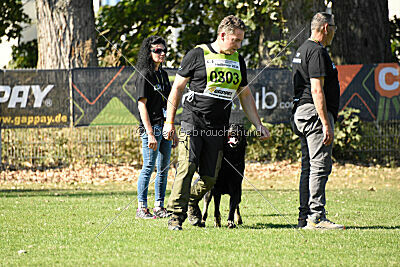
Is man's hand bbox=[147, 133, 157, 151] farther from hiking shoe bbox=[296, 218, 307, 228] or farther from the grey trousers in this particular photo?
hiking shoe bbox=[296, 218, 307, 228]

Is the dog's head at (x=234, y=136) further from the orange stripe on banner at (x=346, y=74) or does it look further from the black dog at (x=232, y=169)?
the orange stripe on banner at (x=346, y=74)

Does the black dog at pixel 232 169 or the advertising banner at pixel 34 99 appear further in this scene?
the advertising banner at pixel 34 99

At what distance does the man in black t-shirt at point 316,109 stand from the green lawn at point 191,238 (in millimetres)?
374

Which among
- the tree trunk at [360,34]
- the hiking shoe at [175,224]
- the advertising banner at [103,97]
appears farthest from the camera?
the tree trunk at [360,34]

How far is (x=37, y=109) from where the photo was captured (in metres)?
13.9

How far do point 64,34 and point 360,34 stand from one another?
23.7ft

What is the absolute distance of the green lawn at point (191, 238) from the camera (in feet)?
16.9

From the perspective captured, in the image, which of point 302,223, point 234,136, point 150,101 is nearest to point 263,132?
point 234,136

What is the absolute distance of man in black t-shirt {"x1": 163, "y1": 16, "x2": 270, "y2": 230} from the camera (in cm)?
631

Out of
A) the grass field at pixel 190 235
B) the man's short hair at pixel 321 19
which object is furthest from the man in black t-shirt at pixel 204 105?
the man's short hair at pixel 321 19

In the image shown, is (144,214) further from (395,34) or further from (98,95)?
(395,34)

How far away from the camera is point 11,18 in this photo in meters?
19.5

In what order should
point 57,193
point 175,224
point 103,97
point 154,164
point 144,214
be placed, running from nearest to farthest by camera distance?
point 175,224, point 144,214, point 154,164, point 57,193, point 103,97

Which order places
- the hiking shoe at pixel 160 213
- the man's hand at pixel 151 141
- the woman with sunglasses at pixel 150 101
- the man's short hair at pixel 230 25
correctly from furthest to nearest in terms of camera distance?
the hiking shoe at pixel 160 213
the woman with sunglasses at pixel 150 101
the man's hand at pixel 151 141
the man's short hair at pixel 230 25
